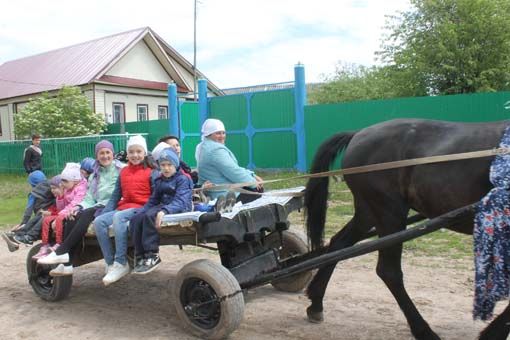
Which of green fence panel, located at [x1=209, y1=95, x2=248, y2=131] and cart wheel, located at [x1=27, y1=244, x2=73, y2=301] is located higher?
green fence panel, located at [x1=209, y1=95, x2=248, y2=131]

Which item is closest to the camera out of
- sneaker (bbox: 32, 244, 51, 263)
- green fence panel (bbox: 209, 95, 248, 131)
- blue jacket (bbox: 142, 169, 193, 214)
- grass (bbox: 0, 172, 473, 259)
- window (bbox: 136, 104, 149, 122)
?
blue jacket (bbox: 142, 169, 193, 214)

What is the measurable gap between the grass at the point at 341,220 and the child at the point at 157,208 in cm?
91

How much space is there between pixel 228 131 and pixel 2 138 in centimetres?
2271

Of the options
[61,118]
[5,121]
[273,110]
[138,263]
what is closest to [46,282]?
[138,263]

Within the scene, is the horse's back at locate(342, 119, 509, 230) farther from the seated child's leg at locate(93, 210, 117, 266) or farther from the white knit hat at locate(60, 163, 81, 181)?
the white knit hat at locate(60, 163, 81, 181)

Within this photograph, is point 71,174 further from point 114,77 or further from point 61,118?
point 114,77

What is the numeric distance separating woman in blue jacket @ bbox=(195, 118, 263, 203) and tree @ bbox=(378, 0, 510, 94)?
18055 millimetres

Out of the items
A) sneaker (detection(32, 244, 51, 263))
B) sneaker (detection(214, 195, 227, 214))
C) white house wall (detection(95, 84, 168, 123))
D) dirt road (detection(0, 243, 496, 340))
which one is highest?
white house wall (detection(95, 84, 168, 123))

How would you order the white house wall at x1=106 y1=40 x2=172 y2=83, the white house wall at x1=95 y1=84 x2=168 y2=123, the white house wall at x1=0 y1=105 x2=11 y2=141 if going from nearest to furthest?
the white house wall at x1=95 y1=84 x2=168 y2=123 < the white house wall at x1=106 y1=40 x2=172 y2=83 < the white house wall at x1=0 y1=105 x2=11 y2=141

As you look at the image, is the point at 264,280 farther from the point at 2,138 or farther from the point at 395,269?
the point at 2,138

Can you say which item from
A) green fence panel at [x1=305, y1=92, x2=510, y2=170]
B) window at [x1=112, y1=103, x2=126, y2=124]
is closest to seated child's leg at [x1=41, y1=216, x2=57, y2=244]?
green fence panel at [x1=305, y1=92, x2=510, y2=170]

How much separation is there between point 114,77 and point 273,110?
15.1 metres

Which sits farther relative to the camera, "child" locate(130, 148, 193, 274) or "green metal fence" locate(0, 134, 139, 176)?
"green metal fence" locate(0, 134, 139, 176)

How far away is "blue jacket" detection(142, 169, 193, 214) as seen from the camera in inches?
167
